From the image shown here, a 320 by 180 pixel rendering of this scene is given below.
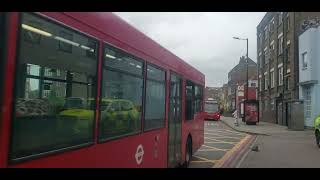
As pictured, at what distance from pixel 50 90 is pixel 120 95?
6.40 ft

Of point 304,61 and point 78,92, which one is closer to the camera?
point 78,92

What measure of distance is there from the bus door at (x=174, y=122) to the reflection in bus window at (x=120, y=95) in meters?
2.37

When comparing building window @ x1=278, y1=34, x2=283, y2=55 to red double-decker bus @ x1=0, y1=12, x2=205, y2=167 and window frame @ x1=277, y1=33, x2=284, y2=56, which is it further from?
red double-decker bus @ x1=0, y1=12, x2=205, y2=167

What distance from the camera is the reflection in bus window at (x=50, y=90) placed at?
378 centimetres

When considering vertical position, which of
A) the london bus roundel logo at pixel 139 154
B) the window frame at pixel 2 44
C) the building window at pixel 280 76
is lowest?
the london bus roundel logo at pixel 139 154

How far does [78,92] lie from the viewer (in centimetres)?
478

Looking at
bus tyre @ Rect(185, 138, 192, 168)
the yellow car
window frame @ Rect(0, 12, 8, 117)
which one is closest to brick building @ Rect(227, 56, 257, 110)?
bus tyre @ Rect(185, 138, 192, 168)

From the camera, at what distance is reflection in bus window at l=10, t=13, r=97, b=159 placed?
149 inches

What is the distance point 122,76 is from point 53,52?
1943mm

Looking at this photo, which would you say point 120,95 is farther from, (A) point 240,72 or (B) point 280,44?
(A) point 240,72

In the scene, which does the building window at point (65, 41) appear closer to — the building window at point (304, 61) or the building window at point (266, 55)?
the building window at point (304, 61)

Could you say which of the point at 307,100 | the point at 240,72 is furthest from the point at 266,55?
the point at 240,72

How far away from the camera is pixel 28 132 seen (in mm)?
3895

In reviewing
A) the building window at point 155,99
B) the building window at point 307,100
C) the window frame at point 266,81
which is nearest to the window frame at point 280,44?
the window frame at point 266,81
